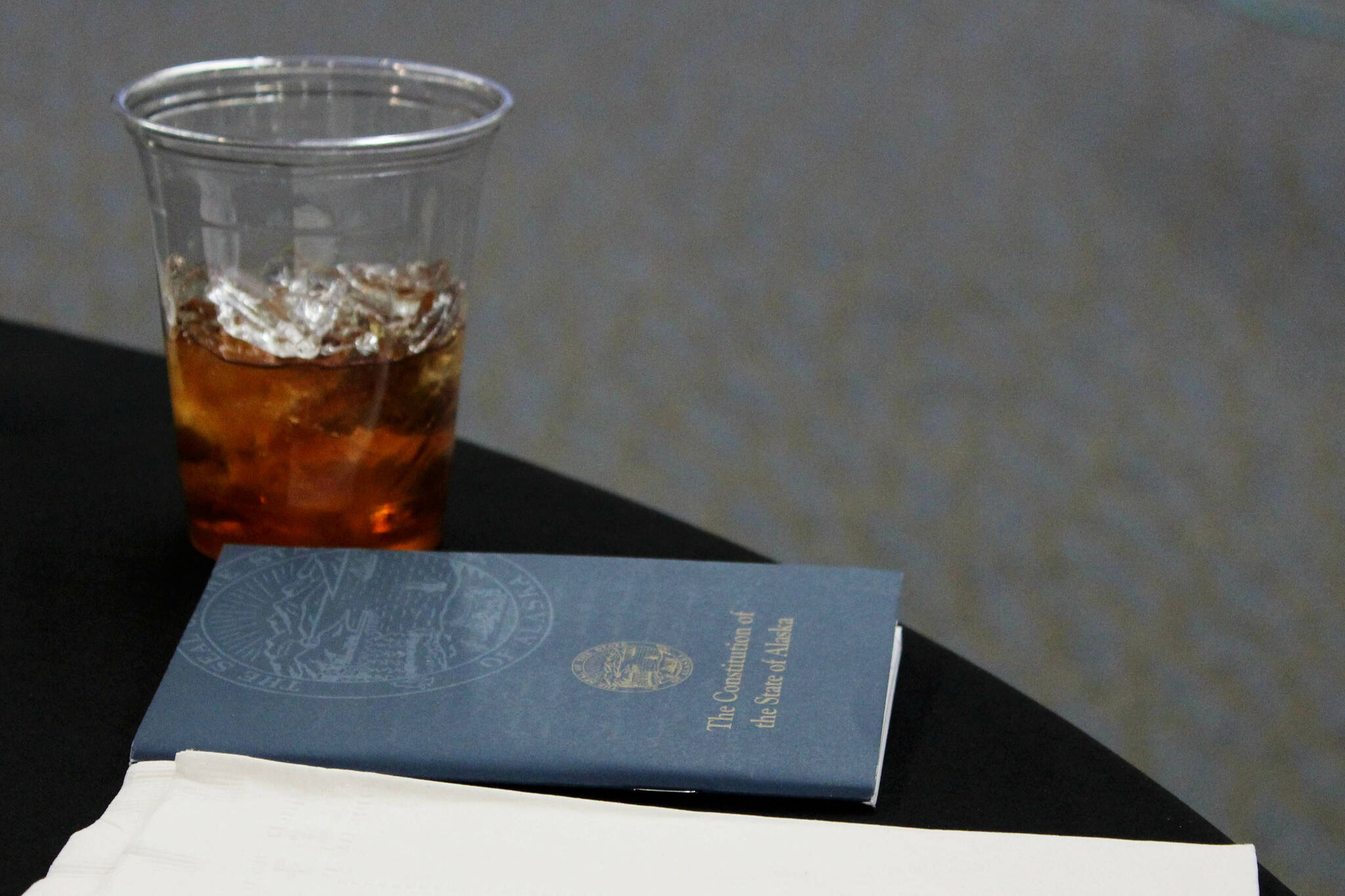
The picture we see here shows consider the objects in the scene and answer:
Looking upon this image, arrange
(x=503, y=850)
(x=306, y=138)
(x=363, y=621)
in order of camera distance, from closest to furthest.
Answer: (x=503, y=850) → (x=363, y=621) → (x=306, y=138)

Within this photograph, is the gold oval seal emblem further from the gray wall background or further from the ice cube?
the gray wall background

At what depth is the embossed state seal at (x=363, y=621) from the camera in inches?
20.9

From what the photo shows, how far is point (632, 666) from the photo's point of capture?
54 centimetres

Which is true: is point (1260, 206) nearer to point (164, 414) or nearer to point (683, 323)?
point (683, 323)

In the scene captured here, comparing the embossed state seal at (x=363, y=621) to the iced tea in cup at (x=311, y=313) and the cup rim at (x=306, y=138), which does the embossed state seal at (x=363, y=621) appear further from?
the cup rim at (x=306, y=138)

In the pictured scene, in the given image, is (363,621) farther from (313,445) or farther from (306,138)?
(306,138)

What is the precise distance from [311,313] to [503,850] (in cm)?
25

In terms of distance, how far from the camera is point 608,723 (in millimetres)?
504

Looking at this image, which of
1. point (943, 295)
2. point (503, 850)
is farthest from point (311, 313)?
point (943, 295)

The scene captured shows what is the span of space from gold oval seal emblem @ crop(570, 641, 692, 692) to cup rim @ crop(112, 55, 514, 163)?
20 cm

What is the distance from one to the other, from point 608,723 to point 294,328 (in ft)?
0.69

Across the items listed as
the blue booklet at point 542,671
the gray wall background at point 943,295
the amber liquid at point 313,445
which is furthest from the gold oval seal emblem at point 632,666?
the gray wall background at point 943,295

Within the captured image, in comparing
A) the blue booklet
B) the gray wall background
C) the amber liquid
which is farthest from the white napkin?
the gray wall background

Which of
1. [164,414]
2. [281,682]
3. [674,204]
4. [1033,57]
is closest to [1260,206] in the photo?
[1033,57]
